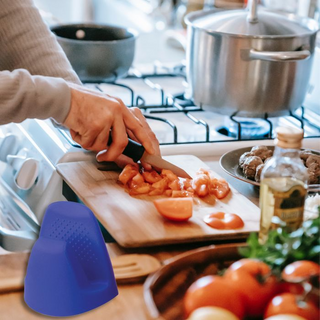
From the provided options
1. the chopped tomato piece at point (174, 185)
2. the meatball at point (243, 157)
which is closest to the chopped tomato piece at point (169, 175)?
the chopped tomato piece at point (174, 185)

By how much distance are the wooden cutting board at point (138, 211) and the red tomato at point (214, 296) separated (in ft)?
1.14

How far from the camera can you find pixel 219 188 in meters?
1.25

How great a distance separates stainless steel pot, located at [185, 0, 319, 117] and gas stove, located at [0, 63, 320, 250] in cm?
6

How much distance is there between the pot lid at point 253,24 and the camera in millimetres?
1510

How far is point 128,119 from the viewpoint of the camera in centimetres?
130

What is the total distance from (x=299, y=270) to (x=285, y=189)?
0.20m

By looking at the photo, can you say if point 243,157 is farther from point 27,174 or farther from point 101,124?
point 27,174

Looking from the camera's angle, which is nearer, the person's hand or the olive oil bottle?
the olive oil bottle

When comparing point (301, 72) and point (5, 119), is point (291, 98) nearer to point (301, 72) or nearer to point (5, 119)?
point (301, 72)

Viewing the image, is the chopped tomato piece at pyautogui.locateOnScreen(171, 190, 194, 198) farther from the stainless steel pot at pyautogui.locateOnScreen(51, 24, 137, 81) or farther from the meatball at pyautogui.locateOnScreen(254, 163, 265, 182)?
the stainless steel pot at pyautogui.locateOnScreen(51, 24, 137, 81)

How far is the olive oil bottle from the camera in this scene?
855mm

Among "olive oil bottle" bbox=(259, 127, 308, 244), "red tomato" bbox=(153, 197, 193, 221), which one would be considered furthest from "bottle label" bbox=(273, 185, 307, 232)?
"red tomato" bbox=(153, 197, 193, 221)

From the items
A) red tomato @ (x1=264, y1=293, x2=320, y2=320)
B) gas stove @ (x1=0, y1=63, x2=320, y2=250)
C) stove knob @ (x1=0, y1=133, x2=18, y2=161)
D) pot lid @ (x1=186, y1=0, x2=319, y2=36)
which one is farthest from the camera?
stove knob @ (x1=0, y1=133, x2=18, y2=161)

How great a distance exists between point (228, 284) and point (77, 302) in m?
0.26
